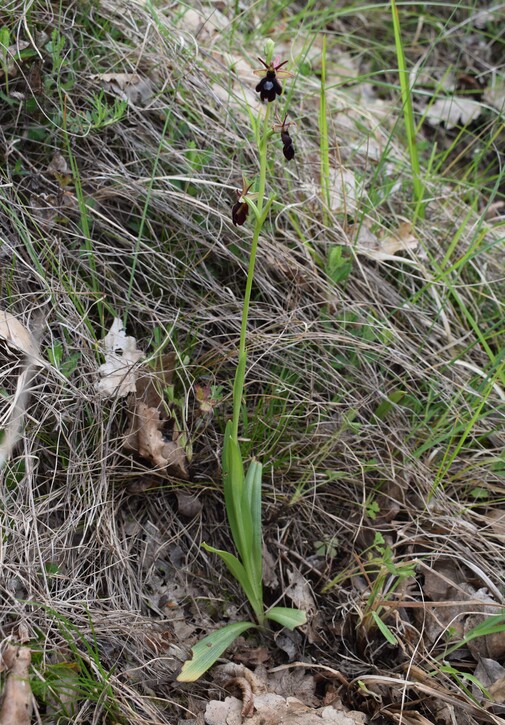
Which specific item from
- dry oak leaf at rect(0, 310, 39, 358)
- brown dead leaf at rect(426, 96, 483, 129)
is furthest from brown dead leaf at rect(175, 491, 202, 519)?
brown dead leaf at rect(426, 96, 483, 129)

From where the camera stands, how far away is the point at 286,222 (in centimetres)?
239

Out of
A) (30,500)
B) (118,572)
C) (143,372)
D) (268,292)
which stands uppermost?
(268,292)

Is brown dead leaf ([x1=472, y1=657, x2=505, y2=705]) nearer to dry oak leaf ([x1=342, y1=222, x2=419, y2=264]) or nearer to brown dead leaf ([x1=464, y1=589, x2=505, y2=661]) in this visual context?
brown dead leaf ([x1=464, y1=589, x2=505, y2=661])

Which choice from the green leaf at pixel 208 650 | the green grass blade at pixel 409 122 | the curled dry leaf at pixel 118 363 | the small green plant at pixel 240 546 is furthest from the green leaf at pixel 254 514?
the green grass blade at pixel 409 122

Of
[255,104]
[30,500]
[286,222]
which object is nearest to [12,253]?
[30,500]

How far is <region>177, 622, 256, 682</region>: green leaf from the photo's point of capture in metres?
1.61

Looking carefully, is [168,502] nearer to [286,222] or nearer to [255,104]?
[286,222]

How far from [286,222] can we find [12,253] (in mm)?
916

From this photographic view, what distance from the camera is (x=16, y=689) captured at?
141 cm

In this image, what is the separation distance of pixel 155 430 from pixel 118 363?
0.22 meters

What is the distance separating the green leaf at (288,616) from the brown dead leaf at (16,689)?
626mm

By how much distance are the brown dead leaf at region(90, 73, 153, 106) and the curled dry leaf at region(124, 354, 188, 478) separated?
0.93 m

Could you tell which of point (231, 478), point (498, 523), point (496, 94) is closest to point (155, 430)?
point (231, 478)

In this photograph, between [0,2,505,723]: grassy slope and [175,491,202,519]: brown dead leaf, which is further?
[175,491,202,519]: brown dead leaf
